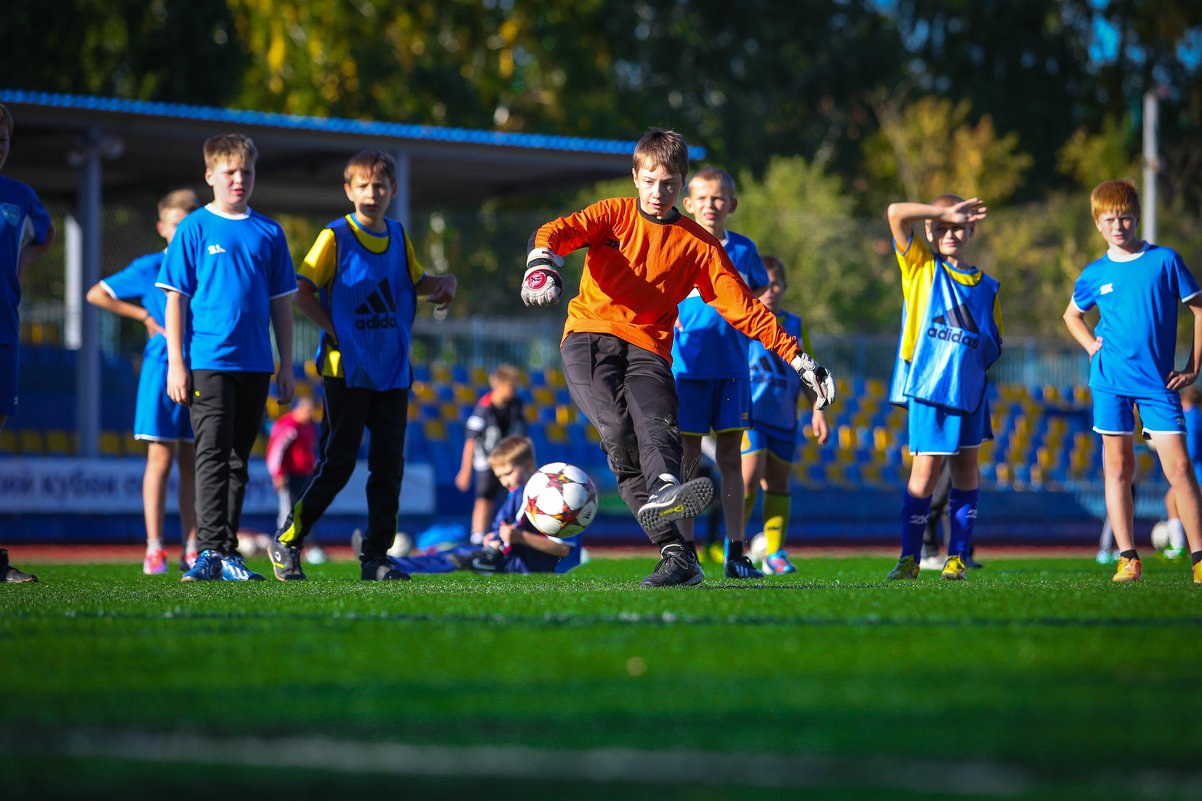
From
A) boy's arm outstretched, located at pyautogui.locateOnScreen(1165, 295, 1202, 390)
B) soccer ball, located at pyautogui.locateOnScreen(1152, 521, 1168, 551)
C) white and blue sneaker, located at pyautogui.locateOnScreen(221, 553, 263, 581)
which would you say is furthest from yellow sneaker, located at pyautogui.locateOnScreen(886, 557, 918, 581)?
soccer ball, located at pyautogui.locateOnScreen(1152, 521, 1168, 551)

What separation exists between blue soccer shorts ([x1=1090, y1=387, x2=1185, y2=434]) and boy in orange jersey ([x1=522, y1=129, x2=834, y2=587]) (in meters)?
1.83

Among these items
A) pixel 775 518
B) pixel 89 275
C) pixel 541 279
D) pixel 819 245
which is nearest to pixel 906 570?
pixel 775 518

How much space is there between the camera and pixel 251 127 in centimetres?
1436

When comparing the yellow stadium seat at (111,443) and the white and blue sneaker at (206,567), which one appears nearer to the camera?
the white and blue sneaker at (206,567)

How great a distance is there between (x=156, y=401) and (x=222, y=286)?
4.48ft

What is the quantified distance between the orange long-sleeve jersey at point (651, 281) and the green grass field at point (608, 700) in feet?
4.44

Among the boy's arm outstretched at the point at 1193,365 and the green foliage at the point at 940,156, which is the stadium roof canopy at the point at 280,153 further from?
the green foliage at the point at 940,156

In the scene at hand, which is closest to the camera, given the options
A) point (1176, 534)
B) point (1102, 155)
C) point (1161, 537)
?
point (1176, 534)

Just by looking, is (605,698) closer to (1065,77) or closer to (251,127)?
(251,127)

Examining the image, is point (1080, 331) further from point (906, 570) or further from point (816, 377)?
point (816, 377)

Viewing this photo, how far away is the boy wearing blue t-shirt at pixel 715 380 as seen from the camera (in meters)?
6.79

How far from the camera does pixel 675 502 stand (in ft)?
16.5

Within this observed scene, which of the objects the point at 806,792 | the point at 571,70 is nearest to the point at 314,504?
the point at 806,792

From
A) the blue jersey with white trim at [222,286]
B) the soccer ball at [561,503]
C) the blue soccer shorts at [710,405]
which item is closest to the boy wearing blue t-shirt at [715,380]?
the blue soccer shorts at [710,405]
